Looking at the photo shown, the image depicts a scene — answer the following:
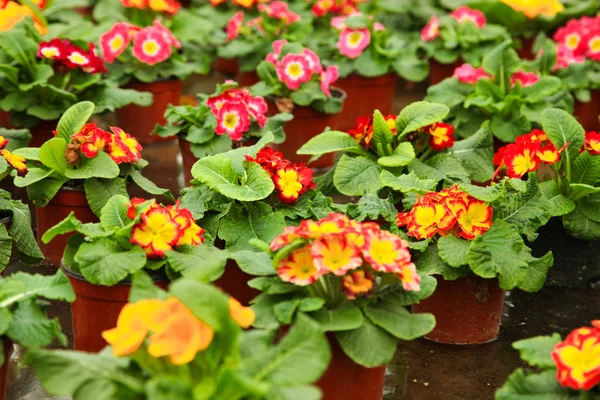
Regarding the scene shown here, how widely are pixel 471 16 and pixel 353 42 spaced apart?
2.92 feet

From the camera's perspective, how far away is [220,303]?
2119 mm

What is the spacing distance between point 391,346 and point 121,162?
1423 mm

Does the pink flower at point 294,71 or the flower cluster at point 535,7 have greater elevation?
the pink flower at point 294,71

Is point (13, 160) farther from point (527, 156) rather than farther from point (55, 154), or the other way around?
point (527, 156)

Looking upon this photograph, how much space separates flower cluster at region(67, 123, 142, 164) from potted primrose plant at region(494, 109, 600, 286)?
1457mm

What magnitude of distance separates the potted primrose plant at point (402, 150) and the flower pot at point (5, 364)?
141 centimetres

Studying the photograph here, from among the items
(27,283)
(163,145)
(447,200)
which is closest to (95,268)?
(27,283)

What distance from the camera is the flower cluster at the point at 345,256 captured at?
2.41 metres

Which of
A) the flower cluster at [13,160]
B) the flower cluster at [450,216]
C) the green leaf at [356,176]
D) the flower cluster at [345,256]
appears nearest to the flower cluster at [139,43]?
the flower cluster at [13,160]

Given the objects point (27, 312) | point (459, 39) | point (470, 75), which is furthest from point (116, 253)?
point (459, 39)

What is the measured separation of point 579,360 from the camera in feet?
7.29

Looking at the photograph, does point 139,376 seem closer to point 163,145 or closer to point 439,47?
point 163,145

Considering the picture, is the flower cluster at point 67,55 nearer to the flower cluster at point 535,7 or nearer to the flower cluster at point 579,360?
the flower cluster at point 579,360

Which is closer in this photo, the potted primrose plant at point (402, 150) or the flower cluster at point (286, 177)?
the flower cluster at point (286, 177)
